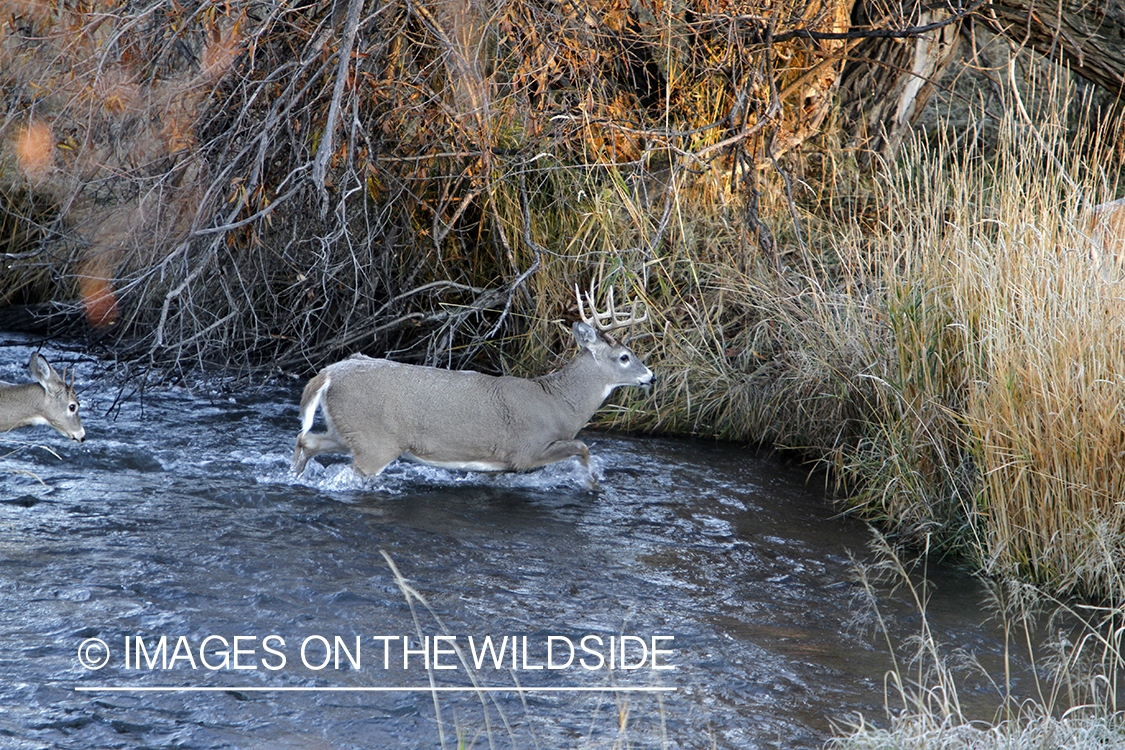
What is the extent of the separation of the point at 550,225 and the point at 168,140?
306 centimetres

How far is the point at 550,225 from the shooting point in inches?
349

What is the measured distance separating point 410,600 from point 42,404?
3425mm

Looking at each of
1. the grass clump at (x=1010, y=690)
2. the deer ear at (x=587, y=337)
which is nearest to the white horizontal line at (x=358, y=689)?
the grass clump at (x=1010, y=690)

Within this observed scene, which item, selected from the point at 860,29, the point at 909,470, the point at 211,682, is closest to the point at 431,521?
the point at 211,682

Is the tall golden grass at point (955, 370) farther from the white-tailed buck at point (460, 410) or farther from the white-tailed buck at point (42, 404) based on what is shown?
the white-tailed buck at point (42, 404)

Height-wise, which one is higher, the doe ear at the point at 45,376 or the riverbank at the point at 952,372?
the riverbank at the point at 952,372

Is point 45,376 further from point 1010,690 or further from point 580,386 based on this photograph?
point 1010,690

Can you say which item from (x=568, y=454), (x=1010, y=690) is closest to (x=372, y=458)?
(x=568, y=454)

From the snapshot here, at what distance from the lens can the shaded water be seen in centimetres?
404

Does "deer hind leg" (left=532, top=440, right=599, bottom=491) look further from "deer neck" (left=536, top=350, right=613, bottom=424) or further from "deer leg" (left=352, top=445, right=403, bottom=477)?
"deer leg" (left=352, top=445, right=403, bottom=477)

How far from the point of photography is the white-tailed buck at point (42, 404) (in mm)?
6992

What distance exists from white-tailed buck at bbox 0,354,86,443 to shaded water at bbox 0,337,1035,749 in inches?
6.2

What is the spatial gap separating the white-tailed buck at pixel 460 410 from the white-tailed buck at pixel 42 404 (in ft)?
4.69

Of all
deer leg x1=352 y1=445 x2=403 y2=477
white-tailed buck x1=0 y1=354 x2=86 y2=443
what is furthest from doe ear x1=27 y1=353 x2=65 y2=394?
deer leg x1=352 y1=445 x2=403 y2=477
